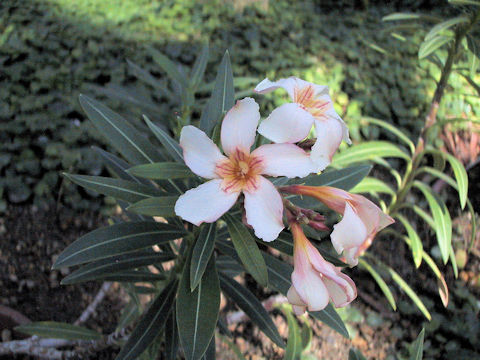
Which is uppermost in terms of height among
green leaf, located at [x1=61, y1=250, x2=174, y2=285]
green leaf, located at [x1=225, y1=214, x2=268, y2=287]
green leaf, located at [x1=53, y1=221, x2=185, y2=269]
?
green leaf, located at [x1=225, y1=214, x2=268, y2=287]

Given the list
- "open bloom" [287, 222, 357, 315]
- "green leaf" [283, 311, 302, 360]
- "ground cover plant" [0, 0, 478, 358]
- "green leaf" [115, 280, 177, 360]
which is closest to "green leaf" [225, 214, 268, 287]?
"ground cover plant" [0, 0, 478, 358]

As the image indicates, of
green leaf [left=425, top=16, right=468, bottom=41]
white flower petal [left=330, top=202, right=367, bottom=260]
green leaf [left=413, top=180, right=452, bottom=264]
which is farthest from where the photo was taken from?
green leaf [left=413, top=180, right=452, bottom=264]

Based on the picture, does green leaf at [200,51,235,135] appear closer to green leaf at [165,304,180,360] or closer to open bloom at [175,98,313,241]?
open bloom at [175,98,313,241]

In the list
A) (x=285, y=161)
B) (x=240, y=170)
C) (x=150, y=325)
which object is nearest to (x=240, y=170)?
(x=240, y=170)

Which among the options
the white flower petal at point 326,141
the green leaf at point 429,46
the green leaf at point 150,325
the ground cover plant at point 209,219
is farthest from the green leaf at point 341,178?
the green leaf at point 429,46

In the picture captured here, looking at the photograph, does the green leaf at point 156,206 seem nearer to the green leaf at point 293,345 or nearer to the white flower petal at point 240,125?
the white flower petal at point 240,125

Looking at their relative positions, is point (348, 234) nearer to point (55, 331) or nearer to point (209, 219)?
point (209, 219)
